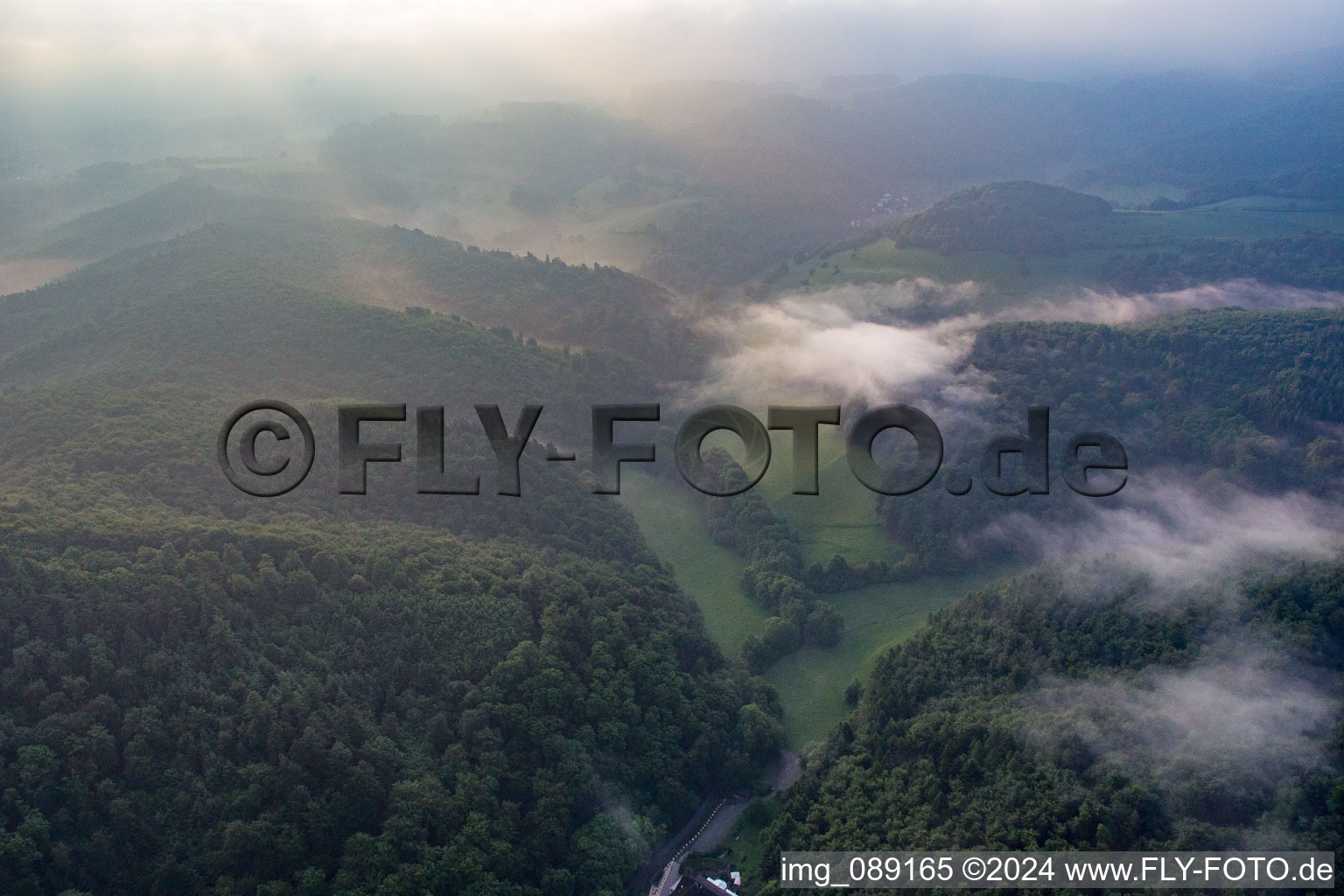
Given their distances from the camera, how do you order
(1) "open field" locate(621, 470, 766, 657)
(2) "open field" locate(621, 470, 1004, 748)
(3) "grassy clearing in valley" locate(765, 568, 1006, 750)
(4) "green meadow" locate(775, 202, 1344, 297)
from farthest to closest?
(4) "green meadow" locate(775, 202, 1344, 297)
(1) "open field" locate(621, 470, 766, 657)
(2) "open field" locate(621, 470, 1004, 748)
(3) "grassy clearing in valley" locate(765, 568, 1006, 750)

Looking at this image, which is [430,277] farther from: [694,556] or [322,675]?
[322,675]

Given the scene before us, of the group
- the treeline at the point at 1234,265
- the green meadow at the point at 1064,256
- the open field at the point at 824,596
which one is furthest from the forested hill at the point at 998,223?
the open field at the point at 824,596

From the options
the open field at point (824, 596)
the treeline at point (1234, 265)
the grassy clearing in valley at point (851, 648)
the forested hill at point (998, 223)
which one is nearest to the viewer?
the grassy clearing in valley at point (851, 648)

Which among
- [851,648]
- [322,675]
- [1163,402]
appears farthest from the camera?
[1163,402]

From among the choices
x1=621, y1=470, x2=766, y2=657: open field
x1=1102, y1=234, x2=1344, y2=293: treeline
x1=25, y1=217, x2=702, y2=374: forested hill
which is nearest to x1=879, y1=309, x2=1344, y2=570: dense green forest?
x1=621, y1=470, x2=766, y2=657: open field

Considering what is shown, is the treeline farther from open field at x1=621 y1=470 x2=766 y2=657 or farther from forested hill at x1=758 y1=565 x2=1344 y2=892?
forested hill at x1=758 y1=565 x2=1344 y2=892

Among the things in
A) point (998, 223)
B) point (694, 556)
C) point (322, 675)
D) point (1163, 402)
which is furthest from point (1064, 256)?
point (322, 675)

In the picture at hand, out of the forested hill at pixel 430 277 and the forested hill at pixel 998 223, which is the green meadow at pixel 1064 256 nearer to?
the forested hill at pixel 998 223
